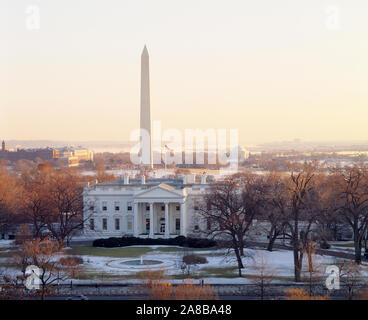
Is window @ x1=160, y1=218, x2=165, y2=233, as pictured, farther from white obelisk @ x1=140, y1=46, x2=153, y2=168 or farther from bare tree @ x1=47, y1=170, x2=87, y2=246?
white obelisk @ x1=140, y1=46, x2=153, y2=168

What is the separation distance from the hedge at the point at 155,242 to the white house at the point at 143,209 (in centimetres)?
499

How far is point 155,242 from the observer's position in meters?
64.6

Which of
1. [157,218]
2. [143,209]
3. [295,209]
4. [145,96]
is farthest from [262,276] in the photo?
[145,96]

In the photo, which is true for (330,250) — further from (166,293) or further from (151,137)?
(151,137)

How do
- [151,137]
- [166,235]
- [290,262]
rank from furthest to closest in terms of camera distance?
[151,137]
[166,235]
[290,262]

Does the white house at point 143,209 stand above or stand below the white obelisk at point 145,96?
below

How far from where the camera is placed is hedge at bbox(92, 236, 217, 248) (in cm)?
6138

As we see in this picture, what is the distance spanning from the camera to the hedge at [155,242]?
2416 inches

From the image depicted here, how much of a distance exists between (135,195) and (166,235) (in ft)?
18.2

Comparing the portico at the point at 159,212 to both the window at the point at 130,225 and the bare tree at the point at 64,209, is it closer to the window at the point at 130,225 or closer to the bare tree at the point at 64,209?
the window at the point at 130,225

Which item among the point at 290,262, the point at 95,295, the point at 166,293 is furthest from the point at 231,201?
the point at 166,293

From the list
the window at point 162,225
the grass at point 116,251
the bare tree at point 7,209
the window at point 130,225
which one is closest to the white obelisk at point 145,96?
the bare tree at point 7,209

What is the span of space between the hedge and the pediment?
632 cm

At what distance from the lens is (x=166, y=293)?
1202 inches
